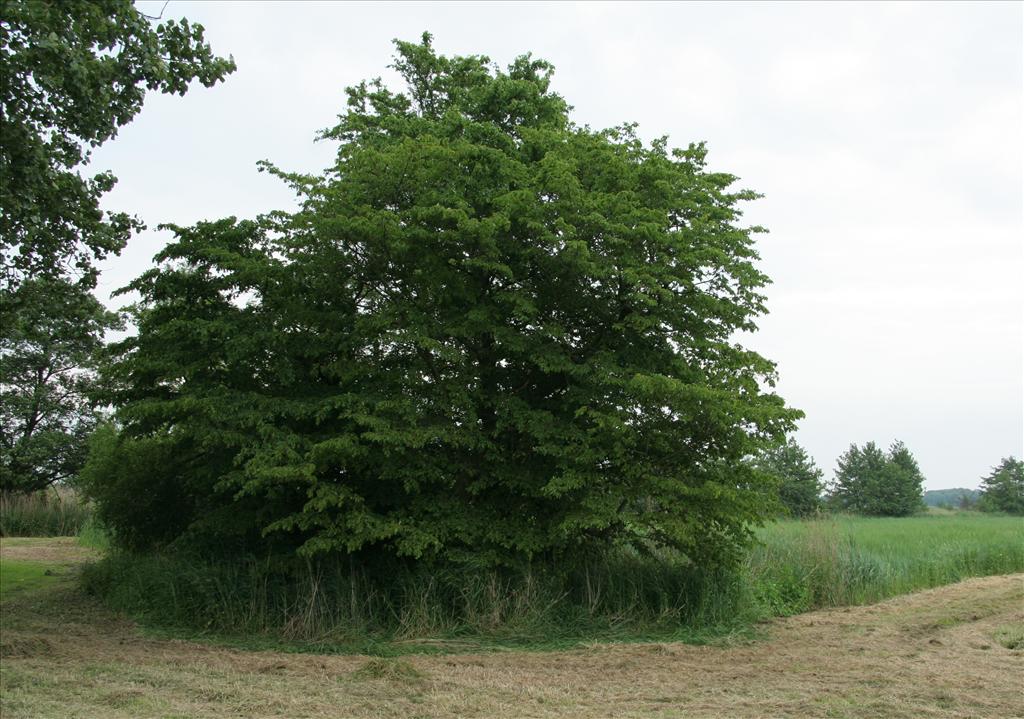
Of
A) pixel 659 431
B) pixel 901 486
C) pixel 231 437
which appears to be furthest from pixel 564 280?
pixel 901 486

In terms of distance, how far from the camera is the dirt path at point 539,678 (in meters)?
6.54

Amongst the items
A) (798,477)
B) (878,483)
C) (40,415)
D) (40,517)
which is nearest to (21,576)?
(40,517)

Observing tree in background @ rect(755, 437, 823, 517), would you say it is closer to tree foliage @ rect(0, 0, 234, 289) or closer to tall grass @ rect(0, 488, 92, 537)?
tall grass @ rect(0, 488, 92, 537)

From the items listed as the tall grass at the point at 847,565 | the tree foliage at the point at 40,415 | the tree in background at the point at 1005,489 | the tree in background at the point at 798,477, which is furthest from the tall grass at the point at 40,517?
the tree in background at the point at 1005,489

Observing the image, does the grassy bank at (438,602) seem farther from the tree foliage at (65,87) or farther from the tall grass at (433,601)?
the tree foliage at (65,87)

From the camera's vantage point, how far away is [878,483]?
5841cm

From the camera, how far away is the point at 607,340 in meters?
11.4

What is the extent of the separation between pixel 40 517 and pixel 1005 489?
206ft

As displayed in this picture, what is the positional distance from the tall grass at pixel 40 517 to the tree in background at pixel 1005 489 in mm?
57028

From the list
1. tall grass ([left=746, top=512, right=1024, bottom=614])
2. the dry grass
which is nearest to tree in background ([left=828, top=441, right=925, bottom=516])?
tall grass ([left=746, top=512, right=1024, bottom=614])

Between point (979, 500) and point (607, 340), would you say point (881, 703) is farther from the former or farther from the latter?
point (979, 500)

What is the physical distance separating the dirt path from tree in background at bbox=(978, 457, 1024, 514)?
5606 cm

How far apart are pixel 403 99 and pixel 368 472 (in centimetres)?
750

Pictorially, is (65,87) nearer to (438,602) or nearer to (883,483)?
(438,602)
